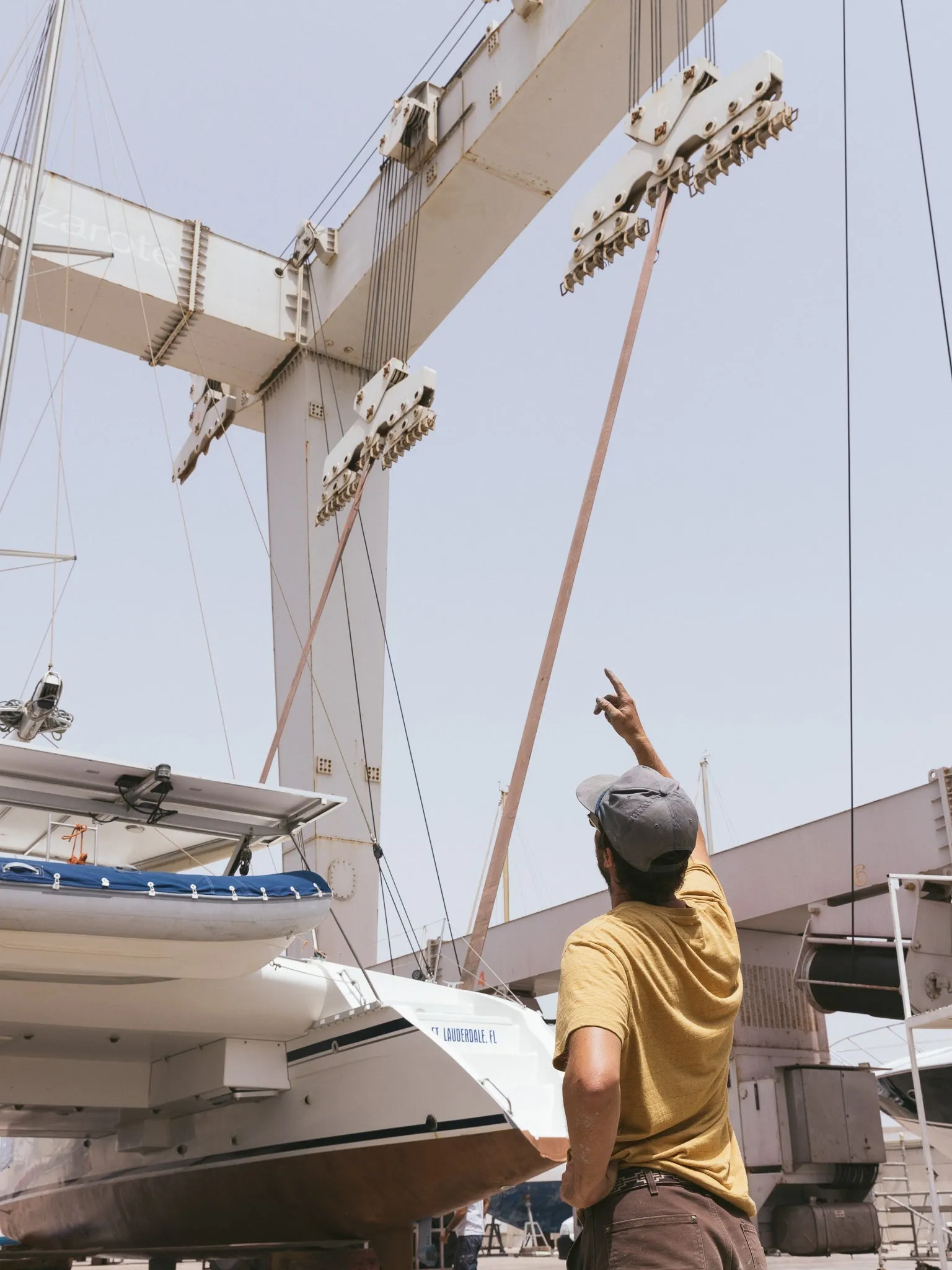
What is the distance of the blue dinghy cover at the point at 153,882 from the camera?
6.27 m

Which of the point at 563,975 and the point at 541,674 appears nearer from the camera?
the point at 563,975

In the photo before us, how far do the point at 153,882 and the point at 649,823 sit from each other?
5.14 m

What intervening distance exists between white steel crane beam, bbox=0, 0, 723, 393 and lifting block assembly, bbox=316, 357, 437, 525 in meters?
2.26

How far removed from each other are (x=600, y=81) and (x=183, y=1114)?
10868 mm

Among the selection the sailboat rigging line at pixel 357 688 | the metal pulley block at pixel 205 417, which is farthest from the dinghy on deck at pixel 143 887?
the metal pulley block at pixel 205 417

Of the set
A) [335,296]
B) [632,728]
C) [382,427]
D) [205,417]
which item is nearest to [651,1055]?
[632,728]

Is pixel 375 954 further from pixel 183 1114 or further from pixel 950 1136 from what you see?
pixel 950 1136

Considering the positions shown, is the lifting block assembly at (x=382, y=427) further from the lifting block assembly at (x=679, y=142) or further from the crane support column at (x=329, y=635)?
the lifting block assembly at (x=679, y=142)

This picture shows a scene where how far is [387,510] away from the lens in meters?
15.6

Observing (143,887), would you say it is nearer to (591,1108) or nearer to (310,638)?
(591,1108)

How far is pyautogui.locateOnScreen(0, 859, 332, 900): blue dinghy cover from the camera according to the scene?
6.27 m

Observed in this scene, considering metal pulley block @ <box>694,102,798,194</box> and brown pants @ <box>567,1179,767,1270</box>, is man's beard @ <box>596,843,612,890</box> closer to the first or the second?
brown pants @ <box>567,1179,767,1270</box>

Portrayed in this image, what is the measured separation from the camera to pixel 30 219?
12.4 meters

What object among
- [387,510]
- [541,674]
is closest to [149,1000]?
[541,674]
